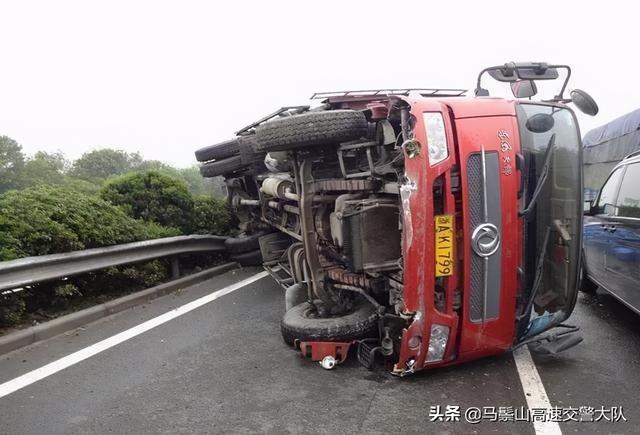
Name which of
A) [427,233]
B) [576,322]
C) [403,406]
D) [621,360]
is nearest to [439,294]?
[427,233]

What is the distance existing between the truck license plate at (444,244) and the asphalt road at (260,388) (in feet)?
2.75

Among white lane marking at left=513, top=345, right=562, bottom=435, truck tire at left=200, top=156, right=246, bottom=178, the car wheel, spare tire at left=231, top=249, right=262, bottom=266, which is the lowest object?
the car wheel

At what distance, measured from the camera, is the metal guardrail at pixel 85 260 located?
13.6 feet

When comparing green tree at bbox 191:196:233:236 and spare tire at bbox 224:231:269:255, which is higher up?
green tree at bbox 191:196:233:236

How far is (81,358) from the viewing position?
153 inches

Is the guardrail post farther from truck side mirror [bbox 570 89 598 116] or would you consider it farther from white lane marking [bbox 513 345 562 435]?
truck side mirror [bbox 570 89 598 116]

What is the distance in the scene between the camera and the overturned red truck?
3.19 meters

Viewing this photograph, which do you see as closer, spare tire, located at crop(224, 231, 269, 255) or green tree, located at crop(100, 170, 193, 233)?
green tree, located at crop(100, 170, 193, 233)

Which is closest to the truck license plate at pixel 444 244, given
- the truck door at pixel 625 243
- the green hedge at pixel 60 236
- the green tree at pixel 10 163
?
the truck door at pixel 625 243

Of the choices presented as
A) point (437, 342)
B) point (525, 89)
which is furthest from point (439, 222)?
point (525, 89)

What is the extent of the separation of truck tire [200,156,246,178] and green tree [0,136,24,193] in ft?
8.66

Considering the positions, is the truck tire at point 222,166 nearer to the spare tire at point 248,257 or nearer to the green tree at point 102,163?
the spare tire at point 248,257

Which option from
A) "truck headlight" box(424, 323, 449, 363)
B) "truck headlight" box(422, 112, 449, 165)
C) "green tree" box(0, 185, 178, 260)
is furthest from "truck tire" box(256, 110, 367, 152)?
"green tree" box(0, 185, 178, 260)

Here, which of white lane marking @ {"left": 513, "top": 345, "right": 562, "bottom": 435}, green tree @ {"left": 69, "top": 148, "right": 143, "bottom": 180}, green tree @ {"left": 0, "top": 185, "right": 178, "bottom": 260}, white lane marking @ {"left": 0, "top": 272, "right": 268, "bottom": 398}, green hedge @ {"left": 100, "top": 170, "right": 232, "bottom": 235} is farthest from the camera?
green tree @ {"left": 69, "top": 148, "right": 143, "bottom": 180}
